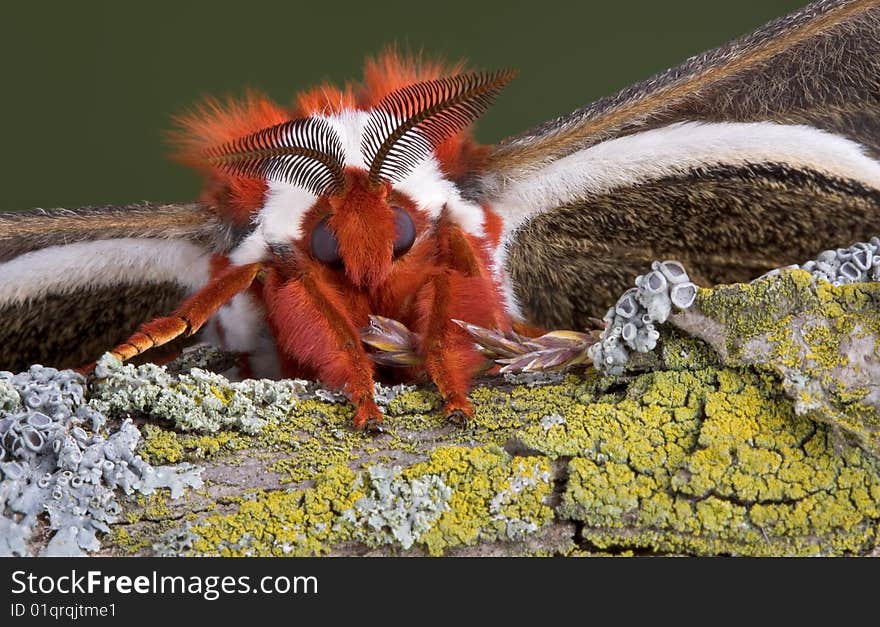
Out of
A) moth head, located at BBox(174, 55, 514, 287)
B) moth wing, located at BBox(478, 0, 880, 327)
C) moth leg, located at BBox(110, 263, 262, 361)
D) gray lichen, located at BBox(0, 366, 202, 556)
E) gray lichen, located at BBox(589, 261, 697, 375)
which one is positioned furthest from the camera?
moth wing, located at BBox(478, 0, 880, 327)

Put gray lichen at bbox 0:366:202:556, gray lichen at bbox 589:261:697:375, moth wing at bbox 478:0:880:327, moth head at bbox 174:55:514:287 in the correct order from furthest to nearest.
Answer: moth wing at bbox 478:0:880:327
moth head at bbox 174:55:514:287
gray lichen at bbox 589:261:697:375
gray lichen at bbox 0:366:202:556

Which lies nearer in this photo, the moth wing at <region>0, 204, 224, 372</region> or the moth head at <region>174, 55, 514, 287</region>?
the moth head at <region>174, 55, 514, 287</region>

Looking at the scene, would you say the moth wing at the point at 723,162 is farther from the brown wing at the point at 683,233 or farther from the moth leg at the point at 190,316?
the moth leg at the point at 190,316

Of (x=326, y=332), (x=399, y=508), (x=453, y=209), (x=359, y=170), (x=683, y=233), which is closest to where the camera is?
(x=399, y=508)

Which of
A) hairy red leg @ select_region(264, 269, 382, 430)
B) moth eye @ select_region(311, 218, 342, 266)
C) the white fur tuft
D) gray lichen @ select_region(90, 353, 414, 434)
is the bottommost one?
gray lichen @ select_region(90, 353, 414, 434)

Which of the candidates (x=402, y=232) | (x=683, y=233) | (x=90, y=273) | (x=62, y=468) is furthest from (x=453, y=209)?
(x=62, y=468)

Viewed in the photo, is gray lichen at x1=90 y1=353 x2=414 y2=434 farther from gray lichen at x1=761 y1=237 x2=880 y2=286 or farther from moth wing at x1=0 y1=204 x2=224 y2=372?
gray lichen at x1=761 y1=237 x2=880 y2=286

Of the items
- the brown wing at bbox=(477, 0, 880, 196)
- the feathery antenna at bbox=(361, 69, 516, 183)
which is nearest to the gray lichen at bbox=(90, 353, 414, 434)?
the feathery antenna at bbox=(361, 69, 516, 183)

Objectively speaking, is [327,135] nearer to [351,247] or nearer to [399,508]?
[351,247]
